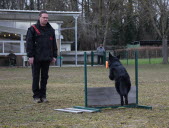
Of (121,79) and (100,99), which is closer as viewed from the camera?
(121,79)

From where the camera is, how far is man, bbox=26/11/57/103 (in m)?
8.80

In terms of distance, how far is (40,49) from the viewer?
8828 millimetres

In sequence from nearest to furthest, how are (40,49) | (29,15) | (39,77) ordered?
(40,49) < (39,77) < (29,15)

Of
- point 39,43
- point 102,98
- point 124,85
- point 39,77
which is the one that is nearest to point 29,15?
point 39,77

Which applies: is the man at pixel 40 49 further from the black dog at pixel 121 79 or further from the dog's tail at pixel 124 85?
the dog's tail at pixel 124 85

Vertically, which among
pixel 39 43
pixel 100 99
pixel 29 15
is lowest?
pixel 100 99

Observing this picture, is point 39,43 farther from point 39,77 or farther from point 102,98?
point 102,98

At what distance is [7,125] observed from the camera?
6.10 meters

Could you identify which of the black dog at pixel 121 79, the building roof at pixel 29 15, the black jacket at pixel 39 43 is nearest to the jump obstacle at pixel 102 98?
the black dog at pixel 121 79

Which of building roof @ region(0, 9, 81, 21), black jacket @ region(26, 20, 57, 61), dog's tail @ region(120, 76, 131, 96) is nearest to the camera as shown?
dog's tail @ region(120, 76, 131, 96)

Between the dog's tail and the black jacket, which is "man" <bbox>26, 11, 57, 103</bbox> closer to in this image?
the black jacket

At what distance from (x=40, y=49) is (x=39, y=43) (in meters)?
0.14

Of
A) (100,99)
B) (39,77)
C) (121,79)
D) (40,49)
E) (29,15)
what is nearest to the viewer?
(121,79)

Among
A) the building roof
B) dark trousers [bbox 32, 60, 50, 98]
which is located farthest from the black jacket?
the building roof
